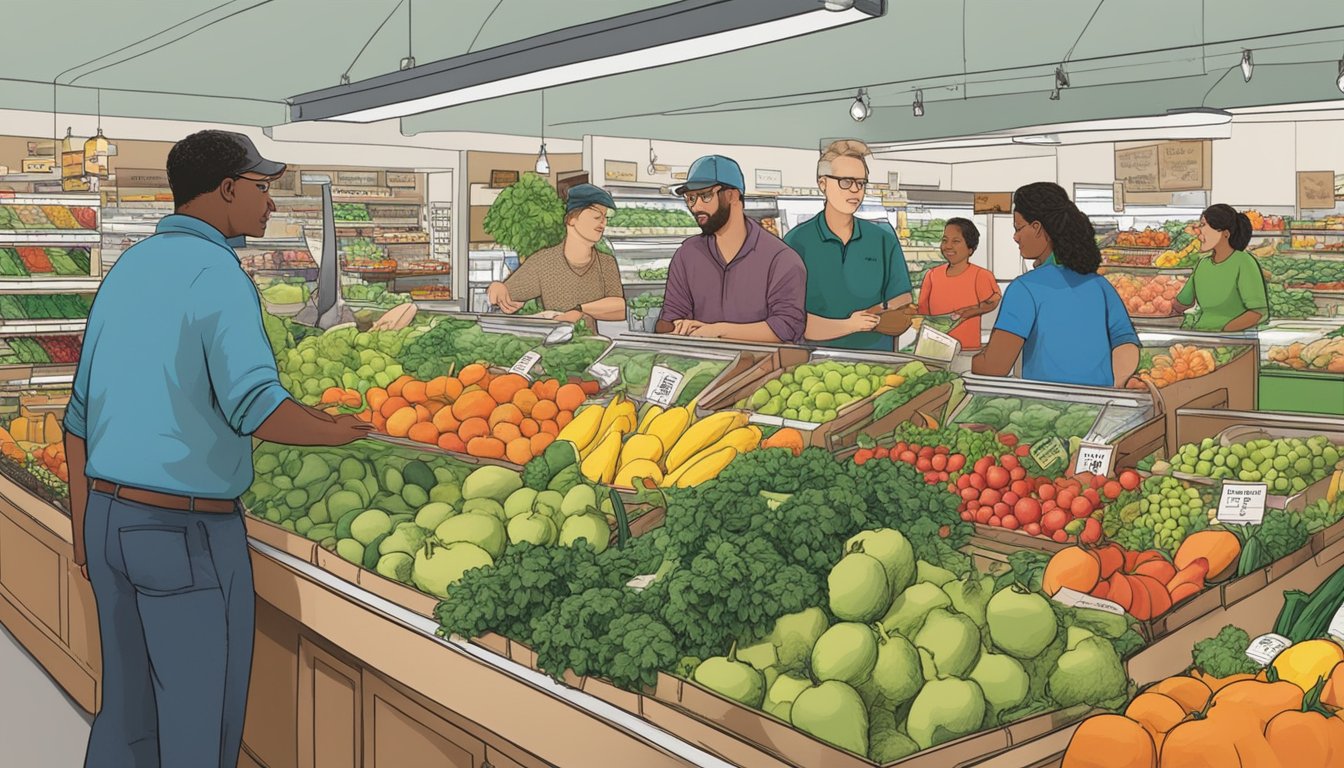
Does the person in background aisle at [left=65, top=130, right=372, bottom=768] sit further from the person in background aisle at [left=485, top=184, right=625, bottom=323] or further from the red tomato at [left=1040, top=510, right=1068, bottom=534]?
the person in background aisle at [left=485, top=184, right=625, bottom=323]

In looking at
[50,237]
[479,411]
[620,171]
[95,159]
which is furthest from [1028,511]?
[620,171]

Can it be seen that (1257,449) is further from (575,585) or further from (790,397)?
(575,585)

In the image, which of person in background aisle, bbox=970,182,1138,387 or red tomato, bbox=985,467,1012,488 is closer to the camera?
red tomato, bbox=985,467,1012,488

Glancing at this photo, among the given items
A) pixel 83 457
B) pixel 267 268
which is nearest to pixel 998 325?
pixel 83 457

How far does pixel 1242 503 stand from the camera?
262 centimetres

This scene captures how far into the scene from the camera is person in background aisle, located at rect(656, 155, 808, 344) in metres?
4.28

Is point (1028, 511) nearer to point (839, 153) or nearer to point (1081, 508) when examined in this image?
point (1081, 508)

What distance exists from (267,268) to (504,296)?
14.8ft

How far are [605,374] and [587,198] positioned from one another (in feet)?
4.29

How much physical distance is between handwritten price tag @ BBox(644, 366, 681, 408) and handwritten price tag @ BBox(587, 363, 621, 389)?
29 centimetres

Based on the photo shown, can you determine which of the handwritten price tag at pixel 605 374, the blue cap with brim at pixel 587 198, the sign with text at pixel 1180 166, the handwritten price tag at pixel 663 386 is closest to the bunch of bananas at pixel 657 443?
the handwritten price tag at pixel 663 386

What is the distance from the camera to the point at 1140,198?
36.1 ft

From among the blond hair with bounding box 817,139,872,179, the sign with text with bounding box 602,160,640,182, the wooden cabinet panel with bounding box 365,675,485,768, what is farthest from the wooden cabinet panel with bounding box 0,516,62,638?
the sign with text with bounding box 602,160,640,182

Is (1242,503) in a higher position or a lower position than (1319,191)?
lower
